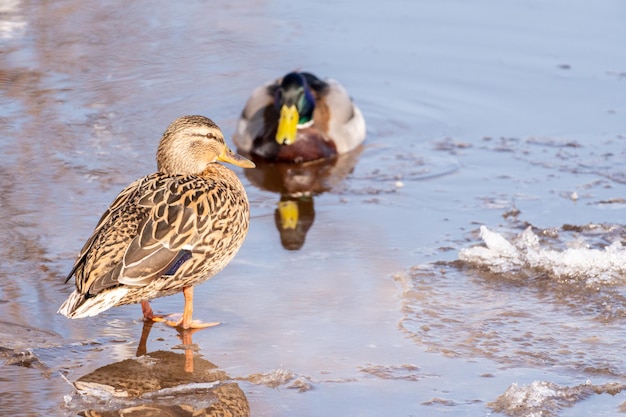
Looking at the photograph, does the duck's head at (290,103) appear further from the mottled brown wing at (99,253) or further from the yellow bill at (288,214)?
the mottled brown wing at (99,253)

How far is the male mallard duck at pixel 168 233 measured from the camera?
4.52 metres

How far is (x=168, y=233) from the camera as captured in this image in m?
4.65

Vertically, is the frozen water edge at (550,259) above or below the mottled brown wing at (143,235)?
below

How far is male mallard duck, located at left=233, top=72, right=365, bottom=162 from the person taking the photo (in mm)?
8062

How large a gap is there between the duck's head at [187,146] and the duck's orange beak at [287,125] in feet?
9.24

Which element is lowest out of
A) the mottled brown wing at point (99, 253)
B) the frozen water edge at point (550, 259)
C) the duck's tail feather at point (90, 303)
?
the frozen water edge at point (550, 259)

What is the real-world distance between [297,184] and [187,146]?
2303 millimetres

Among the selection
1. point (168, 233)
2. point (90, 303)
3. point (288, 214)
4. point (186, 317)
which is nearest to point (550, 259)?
point (288, 214)

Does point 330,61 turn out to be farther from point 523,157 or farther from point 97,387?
point 97,387

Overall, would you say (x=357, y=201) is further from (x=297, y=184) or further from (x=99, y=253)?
(x=99, y=253)

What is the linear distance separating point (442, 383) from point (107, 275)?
1358mm

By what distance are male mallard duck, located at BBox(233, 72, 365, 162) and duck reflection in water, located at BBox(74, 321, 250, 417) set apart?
3515mm

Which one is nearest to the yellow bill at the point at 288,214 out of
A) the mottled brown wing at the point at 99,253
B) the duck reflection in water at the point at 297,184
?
the duck reflection in water at the point at 297,184

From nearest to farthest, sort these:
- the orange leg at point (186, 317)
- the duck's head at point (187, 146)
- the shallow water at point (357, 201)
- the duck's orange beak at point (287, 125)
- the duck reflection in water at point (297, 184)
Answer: the shallow water at point (357, 201)
the orange leg at point (186, 317)
the duck's head at point (187, 146)
the duck reflection in water at point (297, 184)
the duck's orange beak at point (287, 125)
